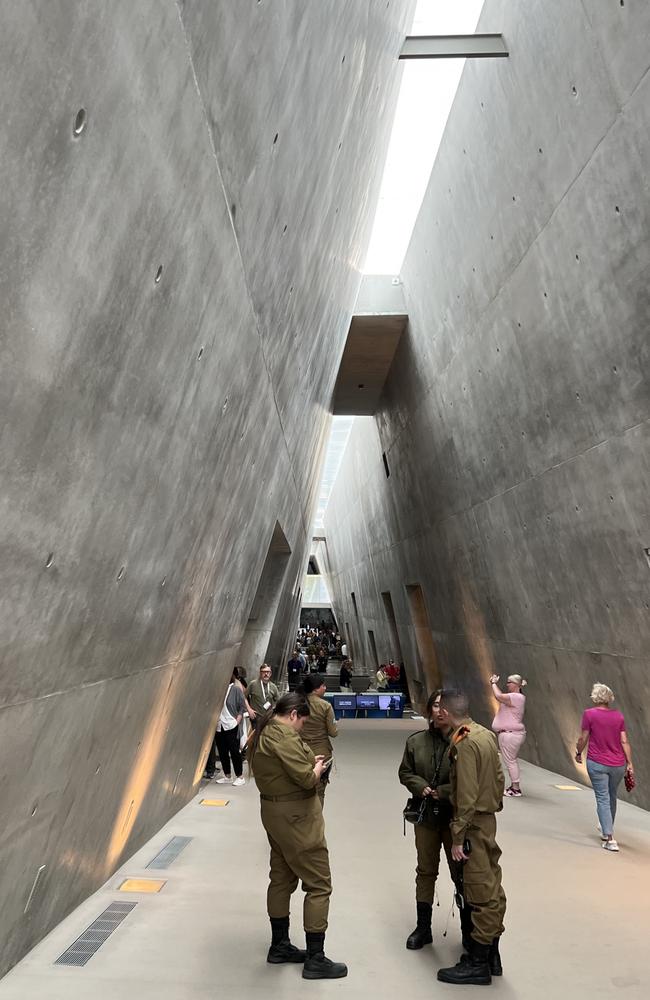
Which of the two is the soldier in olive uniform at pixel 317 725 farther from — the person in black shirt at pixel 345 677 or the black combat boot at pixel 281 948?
the person in black shirt at pixel 345 677

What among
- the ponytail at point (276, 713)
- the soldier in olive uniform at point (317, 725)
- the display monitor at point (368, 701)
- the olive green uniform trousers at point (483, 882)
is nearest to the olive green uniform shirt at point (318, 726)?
the soldier in olive uniform at point (317, 725)

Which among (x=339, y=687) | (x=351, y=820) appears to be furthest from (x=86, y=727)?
(x=339, y=687)

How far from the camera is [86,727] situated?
4.27 m

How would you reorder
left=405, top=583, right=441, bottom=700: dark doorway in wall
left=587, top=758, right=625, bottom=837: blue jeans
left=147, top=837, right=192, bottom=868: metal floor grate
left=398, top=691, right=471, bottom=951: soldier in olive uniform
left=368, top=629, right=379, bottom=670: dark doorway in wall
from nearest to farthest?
1. left=398, top=691, right=471, bottom=951: soldier in olive uniform
2. left=147, top=837, right=192, bottom=868: metal floor grate
3. left=587, top=758, right=625, bottom=837: blue jeans
4. left=405, top=583, right=441, bottom=700: dark doorway in wall
5. left=368, top=629, right=379, bottom=670: dark doorway in wall

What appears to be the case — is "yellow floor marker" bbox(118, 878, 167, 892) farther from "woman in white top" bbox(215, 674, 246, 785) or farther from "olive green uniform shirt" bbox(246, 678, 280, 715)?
"olive green uniform shirt" bbox(246, 678, 280, 715)

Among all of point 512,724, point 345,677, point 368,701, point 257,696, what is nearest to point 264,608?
point 368,701

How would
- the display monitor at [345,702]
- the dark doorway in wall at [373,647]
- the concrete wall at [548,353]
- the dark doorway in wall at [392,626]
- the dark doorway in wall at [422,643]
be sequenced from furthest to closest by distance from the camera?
the dark doorway in wall at [373,647] < the dark doorway in wall at [392,626] < the dark doorway in wall at [422,643] < the display monitor at [345,702] < the concrete wall at [548,353]

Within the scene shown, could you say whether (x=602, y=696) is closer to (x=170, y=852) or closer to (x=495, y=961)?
(x=495, y=961)

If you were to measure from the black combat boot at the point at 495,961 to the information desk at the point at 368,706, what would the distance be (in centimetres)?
1359

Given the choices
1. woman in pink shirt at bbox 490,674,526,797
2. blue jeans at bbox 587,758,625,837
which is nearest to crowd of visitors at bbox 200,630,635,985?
blue jeans at bbox 587,758,625,837

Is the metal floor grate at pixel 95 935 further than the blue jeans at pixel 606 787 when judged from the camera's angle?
No

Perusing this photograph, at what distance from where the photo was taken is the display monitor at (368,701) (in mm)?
17766

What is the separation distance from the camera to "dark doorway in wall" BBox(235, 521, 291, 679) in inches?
574

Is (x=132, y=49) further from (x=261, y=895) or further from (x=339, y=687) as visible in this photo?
(x=339, y=687)
